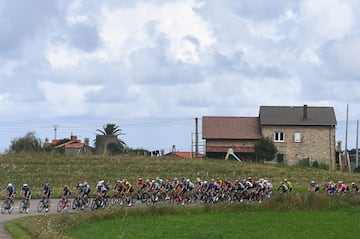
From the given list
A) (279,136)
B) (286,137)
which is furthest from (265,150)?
(286,137)

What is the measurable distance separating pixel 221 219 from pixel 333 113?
177 feet

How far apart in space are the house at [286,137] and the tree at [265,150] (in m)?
1.30

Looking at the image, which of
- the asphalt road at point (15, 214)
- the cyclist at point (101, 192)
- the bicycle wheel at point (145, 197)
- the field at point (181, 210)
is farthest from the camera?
the bicycle wheel at point (145, 197)

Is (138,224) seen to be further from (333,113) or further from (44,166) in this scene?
(333,113)

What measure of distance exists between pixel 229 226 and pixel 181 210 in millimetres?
7682

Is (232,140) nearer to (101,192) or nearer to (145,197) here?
(145,197)

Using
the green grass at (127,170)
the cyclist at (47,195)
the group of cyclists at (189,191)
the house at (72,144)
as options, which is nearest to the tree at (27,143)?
the house at (72,144)

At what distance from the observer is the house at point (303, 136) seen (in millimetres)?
84312

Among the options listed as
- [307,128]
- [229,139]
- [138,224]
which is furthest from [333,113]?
[138,224]

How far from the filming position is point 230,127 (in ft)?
287

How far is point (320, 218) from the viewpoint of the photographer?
3800 cm

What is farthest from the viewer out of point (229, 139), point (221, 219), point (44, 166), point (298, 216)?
point (229, 139)

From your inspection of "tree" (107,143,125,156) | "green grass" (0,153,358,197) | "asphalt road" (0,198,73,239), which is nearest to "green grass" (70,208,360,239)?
"asphalt road" (0,198,73,239)

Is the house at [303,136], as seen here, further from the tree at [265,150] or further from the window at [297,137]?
the tree at [265,150]
